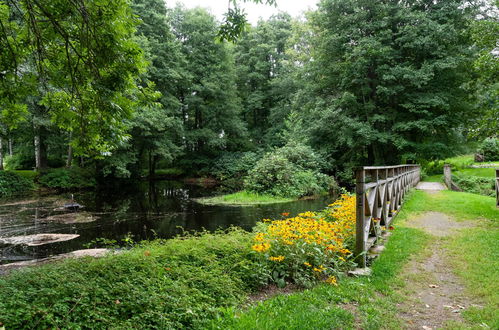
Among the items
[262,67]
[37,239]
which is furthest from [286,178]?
[262,67]

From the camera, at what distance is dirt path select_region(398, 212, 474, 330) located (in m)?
3.27

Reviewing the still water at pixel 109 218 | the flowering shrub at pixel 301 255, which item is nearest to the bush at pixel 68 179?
the still water at pixel 109 218

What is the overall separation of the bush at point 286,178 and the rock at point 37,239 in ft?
38.8

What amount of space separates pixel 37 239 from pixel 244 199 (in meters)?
10.9

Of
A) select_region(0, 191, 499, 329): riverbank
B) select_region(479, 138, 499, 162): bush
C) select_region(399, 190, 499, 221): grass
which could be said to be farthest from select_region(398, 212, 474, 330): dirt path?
select_region(479, 138, 499, 162): bush

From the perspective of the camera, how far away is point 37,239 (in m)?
8.58

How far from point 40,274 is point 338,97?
873 inches

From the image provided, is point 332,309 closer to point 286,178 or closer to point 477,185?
point 286,178

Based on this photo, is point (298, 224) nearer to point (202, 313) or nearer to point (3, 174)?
point (202, 313)

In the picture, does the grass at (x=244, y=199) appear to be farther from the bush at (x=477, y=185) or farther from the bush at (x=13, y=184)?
the bush at (x=13, y=184)

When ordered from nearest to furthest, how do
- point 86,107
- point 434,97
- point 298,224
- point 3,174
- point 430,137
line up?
point 86,107 < point 298,224 < point 3,174 < point 434,97 < point 430,137

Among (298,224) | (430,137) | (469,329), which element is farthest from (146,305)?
(430,137)

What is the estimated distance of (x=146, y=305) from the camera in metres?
3.03

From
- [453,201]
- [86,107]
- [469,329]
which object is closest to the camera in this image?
[469,329]
